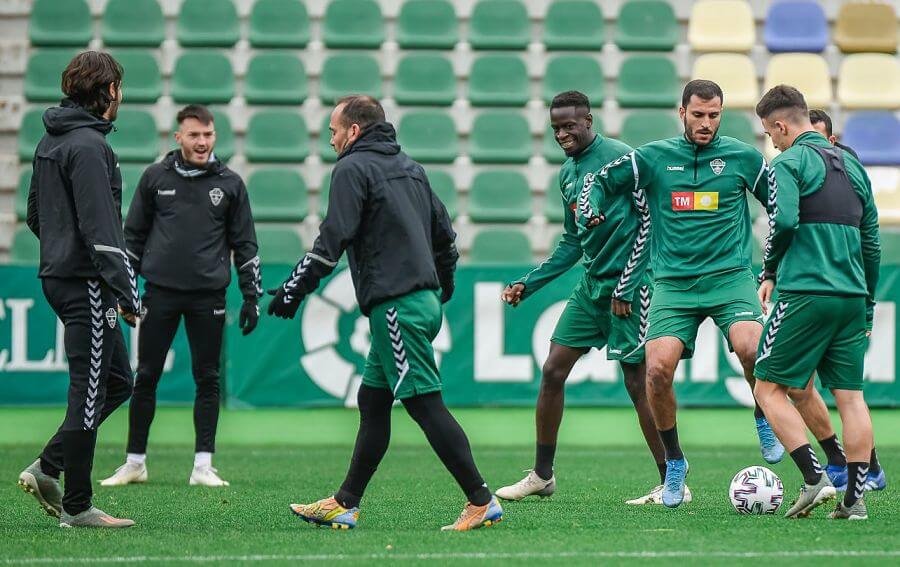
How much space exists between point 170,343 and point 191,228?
0.70 m

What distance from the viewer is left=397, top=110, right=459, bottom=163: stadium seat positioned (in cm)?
1413

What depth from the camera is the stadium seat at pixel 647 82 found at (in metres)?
14.5

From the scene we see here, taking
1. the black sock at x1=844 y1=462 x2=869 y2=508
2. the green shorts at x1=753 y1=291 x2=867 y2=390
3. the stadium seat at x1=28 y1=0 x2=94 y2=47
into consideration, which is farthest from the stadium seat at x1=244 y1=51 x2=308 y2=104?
the black sock at x1=844 y1=462 x2=869 y2=508

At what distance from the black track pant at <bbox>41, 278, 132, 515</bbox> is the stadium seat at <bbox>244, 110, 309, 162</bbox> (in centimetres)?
857

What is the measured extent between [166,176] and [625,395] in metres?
4.88

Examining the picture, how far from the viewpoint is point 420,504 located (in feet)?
22.4

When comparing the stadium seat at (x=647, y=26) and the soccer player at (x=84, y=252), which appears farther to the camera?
the stadium seat at (x=647, y=26)

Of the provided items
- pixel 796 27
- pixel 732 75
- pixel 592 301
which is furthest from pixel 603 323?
pixel 796 27

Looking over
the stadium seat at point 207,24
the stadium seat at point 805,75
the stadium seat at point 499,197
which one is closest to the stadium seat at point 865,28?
the stadium seat at point 805,75

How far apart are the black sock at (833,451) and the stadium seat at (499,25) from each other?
29.5 feet

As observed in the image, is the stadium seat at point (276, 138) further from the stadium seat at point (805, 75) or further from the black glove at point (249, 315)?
the black glove at point (249, 315)

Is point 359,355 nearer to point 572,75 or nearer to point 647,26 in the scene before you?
point 572,75

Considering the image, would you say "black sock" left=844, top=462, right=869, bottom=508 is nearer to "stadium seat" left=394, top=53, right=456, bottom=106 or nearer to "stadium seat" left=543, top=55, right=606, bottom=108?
"stadium seat" left=543, top=55, right=606, bottom=108

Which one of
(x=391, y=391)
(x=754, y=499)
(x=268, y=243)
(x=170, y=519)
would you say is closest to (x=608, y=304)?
(x=754, y=499)
